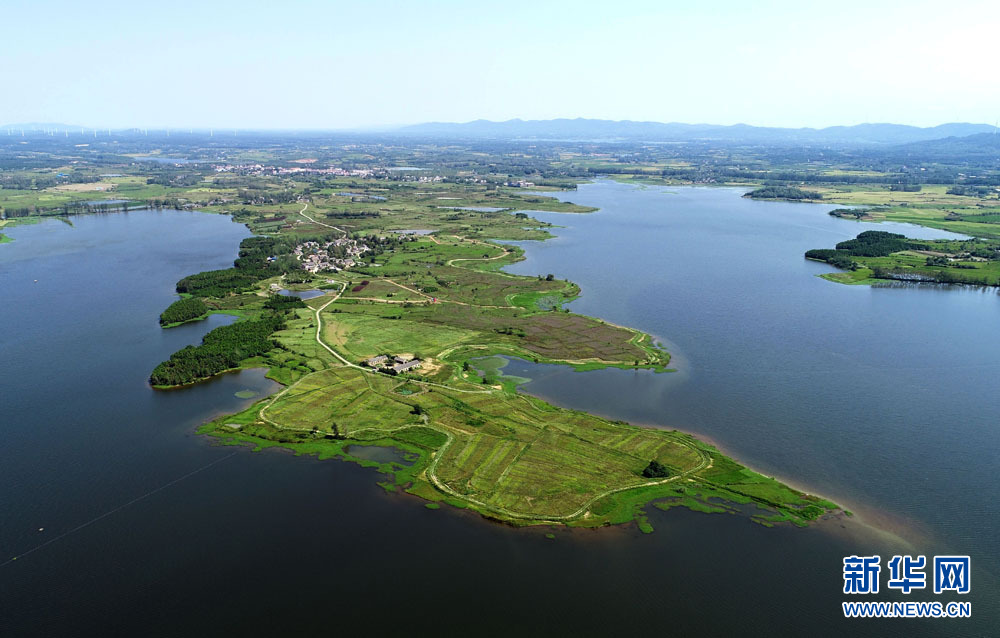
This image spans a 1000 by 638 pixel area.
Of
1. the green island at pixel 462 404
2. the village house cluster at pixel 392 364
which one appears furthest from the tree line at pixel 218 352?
the village house cluster at pixel 392 364

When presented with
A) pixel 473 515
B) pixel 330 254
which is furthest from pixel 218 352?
pixel 330 254

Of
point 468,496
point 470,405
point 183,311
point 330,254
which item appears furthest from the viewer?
point 330,254

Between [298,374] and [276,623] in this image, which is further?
[298,374]

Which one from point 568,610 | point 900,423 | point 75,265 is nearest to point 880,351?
point 900,423

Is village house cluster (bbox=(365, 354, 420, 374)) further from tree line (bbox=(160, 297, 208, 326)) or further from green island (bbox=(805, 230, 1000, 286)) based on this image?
green island (bbox=(805, 230, 1000, 286))

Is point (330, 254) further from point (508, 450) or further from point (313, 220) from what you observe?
point (508, 450)

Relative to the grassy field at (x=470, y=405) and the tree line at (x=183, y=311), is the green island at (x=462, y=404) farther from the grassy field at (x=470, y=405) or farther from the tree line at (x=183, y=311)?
the tree line at (x=183, y=311)

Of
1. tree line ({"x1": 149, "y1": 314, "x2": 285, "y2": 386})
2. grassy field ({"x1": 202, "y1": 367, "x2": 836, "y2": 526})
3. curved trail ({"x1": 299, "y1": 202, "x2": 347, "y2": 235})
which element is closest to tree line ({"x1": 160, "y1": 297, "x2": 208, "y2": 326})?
tree line ({"x1": 149, "y1": 314, "x2": 285, "y2": 386})

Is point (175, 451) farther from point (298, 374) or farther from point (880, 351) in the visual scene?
point (880, 351)
